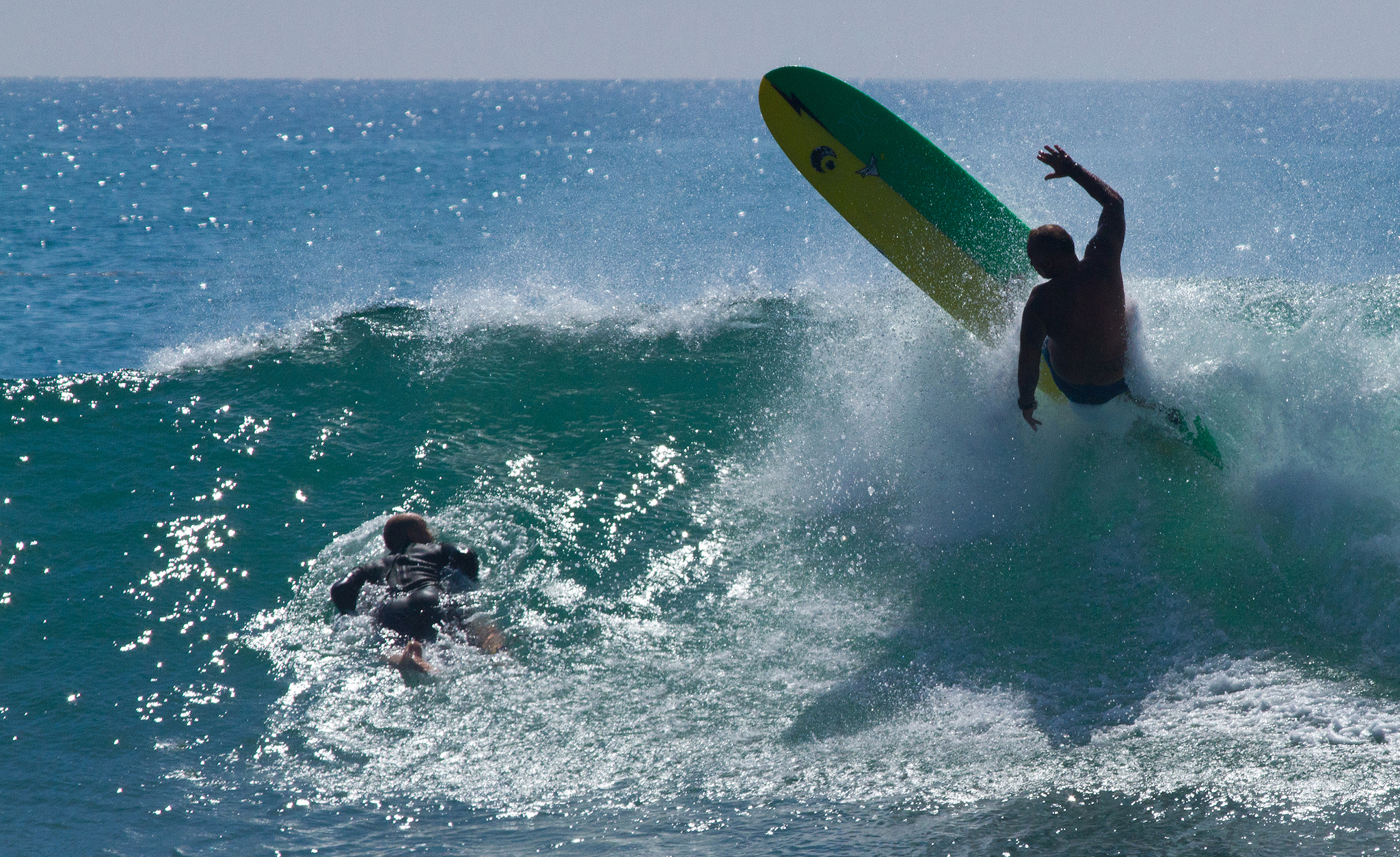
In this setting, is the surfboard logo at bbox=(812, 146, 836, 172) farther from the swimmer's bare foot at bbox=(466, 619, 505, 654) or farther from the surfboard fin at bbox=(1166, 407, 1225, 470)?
the swimmer's bare foot at bbox=(466, 619, 505, 654)

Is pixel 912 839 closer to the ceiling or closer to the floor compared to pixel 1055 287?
closer to the floor

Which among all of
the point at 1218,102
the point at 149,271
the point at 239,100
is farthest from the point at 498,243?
the point at 239,100

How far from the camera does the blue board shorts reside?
19.0ft

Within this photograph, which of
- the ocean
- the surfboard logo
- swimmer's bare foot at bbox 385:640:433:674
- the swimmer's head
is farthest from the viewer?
the surfboard logo

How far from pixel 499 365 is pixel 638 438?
6.03 ft

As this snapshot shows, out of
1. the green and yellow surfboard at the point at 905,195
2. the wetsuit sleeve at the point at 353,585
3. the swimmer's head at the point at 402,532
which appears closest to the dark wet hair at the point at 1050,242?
the green and yellow surfboard at the point at 905,195

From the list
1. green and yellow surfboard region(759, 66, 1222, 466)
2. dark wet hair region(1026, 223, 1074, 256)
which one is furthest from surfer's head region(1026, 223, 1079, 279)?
green and yellow surfboard region(759, 66, 1222, 466)

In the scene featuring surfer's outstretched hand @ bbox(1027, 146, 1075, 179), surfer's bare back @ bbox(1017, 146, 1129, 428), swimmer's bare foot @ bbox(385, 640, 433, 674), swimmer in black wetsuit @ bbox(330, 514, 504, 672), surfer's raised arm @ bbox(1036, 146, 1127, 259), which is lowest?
swimmer's bare foot @ bbox(385, 640, 433, 674)

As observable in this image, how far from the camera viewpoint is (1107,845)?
11.9 ft

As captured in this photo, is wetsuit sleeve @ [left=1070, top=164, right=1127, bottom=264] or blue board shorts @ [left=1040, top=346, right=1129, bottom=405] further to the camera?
blue board shorts @ [left=1040, top=346, right=1129, bottom=405]

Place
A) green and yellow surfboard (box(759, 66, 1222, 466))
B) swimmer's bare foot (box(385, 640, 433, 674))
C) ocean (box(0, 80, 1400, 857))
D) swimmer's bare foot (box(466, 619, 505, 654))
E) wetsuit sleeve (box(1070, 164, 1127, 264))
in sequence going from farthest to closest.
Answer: green and yellow surfboard (box(759, 66, 1222, 466))
wetsuit sleeve (box(1070, 164, 1127, 264))
swimmer's bare foot (box(466, 619, 505, 654))
swimmer's bare foot (box(385, 640, 433, 674))
ocean (box(0, 80, 1400, 857))

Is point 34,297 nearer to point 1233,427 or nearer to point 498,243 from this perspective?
point 498,243

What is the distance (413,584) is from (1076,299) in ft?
12.6

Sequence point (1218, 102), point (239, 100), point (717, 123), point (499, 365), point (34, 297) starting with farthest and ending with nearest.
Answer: point (239, 100) → point (1218, 102) → point (717, 123) → point (34, 297) → point (499, 365)
